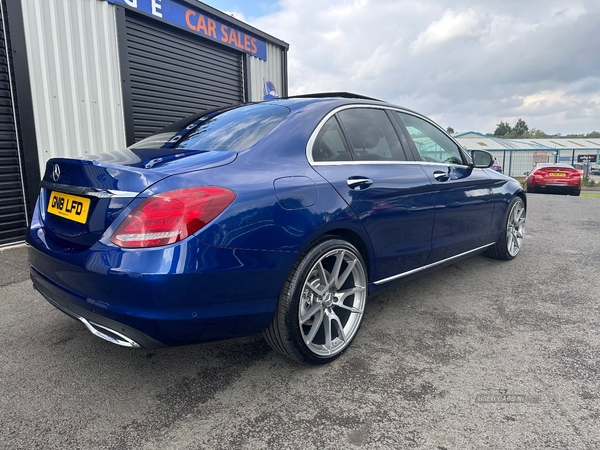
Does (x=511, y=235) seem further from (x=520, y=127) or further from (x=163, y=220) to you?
(x=520, y=127)

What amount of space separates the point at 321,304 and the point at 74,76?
17.2 feet

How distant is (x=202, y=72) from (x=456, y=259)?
247 inches

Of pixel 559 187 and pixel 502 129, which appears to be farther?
pixel 502 129

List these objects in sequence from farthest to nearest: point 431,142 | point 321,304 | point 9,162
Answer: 1. point 9,162
2. point 431,142
3. point 321,304

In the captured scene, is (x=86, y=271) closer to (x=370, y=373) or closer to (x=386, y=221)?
(x=370, y=373)

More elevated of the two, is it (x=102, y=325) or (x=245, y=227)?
(x=245, y=227)

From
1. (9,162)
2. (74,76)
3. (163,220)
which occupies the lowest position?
(163,220)

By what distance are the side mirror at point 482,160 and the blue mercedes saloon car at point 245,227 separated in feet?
2.86

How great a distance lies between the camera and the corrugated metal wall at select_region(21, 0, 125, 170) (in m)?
5.27

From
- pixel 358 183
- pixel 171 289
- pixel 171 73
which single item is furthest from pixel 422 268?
pixel 171 73

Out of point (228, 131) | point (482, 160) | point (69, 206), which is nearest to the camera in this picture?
point (69, 206)

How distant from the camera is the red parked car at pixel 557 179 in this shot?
49.0ft

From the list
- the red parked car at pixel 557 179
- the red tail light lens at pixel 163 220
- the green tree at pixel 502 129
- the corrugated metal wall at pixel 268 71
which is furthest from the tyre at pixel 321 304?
the green tree at pixel 502 129

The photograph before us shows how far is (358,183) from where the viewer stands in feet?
8.14
